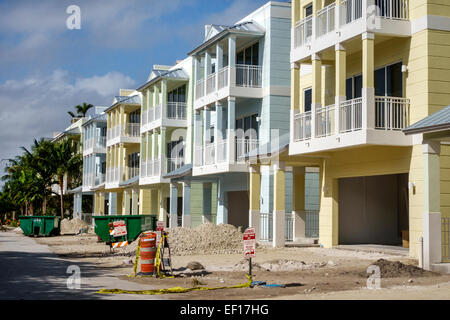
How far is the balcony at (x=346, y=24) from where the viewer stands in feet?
67.0

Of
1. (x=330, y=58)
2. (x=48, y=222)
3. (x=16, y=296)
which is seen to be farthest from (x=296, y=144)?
(x=48, y=222)

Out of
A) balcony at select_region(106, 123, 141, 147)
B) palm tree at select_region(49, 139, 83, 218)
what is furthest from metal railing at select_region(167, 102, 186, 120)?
palm tree at select_region(49, 139, 83, 218)

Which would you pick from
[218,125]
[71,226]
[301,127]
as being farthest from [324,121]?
[71,226]

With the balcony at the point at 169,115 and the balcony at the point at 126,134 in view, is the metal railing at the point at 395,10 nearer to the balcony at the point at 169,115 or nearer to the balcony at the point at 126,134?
the balcony at the point at 169,115

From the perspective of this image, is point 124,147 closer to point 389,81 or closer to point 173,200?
point 173,200

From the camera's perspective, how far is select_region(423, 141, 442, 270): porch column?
55.1ft

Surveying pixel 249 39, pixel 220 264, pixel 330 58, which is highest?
pixel 249 39

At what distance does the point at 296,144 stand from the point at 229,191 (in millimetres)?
11857

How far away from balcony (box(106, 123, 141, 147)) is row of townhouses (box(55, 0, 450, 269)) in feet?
19.4

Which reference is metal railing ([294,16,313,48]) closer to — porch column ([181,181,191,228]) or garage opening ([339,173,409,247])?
garage opening ([339,173,409,247])

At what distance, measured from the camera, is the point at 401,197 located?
1045 inches

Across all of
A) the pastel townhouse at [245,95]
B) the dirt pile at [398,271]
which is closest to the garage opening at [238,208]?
the pastel townhouse at [245,95]

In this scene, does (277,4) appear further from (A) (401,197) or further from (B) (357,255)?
(B) (357,255)

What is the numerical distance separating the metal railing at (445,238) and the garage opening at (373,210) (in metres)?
7.93
